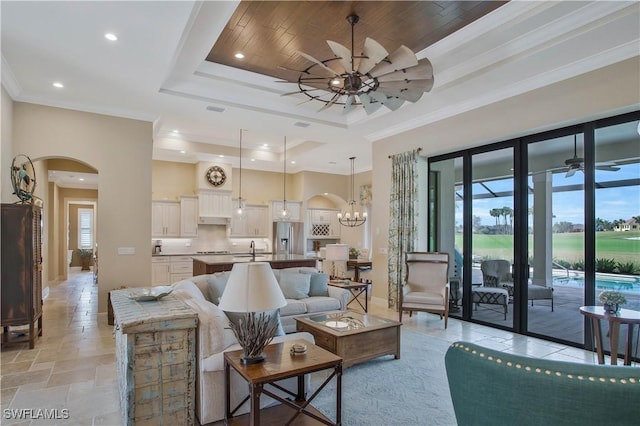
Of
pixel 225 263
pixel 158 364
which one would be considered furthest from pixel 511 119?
pixel 158 364

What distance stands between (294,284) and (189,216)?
5.08m

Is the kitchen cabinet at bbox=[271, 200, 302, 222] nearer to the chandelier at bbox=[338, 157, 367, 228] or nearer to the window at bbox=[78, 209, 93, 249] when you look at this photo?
A: the chandelier at bbox=[338, 157, 367, 228]

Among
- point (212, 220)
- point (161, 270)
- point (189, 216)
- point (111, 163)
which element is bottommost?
point (161, 270)

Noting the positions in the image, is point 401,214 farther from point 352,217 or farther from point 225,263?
point 352,217

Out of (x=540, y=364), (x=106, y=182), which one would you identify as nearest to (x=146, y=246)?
(x=106, y=182)

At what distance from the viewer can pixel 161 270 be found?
8484 millimetres

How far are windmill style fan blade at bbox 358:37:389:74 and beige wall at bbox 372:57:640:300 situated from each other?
2691mm

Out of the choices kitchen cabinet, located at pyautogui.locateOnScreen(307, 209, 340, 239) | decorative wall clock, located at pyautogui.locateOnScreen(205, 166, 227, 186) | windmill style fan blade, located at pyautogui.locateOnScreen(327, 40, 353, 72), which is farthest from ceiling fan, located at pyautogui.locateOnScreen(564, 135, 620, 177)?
decorative wall clock, located at pyautogui.locateOnScreen(205, 166, 227, 186)

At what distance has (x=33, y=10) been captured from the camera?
3197 mm

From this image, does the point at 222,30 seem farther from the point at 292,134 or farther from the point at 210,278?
the point at 292,134

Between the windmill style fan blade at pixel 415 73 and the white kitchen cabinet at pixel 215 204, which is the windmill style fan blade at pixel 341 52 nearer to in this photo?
the windmill style fan blade at pixel 415 73

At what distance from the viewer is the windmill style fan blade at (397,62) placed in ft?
9.76

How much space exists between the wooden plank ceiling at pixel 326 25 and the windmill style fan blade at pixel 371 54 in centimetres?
69

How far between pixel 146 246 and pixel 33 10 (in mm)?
3717
